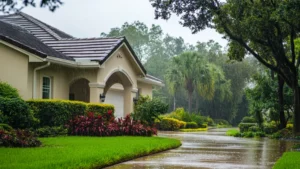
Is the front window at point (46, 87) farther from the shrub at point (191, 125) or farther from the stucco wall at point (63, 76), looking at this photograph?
the shrub at point (191, 125)

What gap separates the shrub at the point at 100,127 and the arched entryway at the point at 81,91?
20.6ft

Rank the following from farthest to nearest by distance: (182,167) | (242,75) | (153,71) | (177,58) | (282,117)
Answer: (153,71) < (242,75) < (177,58) < (282,117) < (182,167)

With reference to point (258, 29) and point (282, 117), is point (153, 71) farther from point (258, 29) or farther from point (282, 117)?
point (258, 29)

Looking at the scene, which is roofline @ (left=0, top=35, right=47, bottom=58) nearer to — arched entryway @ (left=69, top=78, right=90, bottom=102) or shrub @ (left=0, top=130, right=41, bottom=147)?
arched entryway @ (left=69, top=78, right=90, bottom=102)

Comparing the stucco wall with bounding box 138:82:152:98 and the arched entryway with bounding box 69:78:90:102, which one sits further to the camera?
the stucco wall with bounding box 138:82:152:98

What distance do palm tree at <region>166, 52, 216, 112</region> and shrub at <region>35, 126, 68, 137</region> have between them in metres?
31.9

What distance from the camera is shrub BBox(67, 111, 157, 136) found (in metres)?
17.8

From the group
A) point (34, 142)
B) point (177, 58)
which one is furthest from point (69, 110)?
point (177, 58)

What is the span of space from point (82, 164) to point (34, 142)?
4031 mm

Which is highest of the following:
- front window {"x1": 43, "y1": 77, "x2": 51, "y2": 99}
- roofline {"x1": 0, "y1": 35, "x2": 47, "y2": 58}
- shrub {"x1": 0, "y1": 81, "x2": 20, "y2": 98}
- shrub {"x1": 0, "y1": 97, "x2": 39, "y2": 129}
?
roofline {"x1": 0, "y1": 35, "x2": 47, "y2": 58}

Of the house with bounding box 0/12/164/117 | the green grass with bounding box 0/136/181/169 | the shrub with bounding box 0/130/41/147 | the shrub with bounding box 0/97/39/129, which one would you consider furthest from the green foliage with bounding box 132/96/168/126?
the shrub with bounding box 0/130/41/147

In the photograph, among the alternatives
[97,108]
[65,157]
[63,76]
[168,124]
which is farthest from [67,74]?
[65,157]

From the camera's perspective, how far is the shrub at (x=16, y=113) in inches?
605

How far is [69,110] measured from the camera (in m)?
18.4
